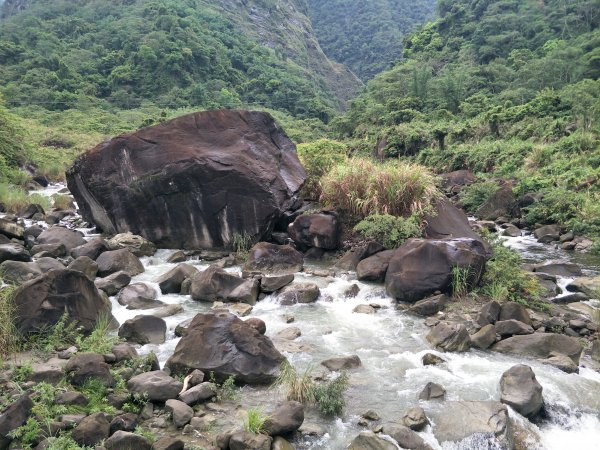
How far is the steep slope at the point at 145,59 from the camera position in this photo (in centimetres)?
6675

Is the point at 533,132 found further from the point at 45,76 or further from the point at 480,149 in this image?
the point at 45,76

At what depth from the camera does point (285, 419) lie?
5.81m

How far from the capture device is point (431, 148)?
37.7 m

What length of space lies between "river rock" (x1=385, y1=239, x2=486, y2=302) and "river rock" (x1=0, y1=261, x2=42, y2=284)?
7.25 meters

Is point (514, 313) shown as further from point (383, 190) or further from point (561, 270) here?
point (383, 190)

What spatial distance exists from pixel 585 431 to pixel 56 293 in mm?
7696

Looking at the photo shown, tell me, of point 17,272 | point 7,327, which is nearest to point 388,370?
point 7,327

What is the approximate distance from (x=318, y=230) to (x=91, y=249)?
5.89m

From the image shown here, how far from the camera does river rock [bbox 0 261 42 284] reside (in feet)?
32.9

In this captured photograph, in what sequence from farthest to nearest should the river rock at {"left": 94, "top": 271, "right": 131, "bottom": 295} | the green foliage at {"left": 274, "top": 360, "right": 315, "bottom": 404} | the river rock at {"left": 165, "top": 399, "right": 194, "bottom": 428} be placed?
1. the river rock at {"left": 94, "top": 271, "right": 131, "bottom": 295}
2. the green foliage at {"left": 274, "top": 360, "right": 315, "bottom": 404}
3. the river rock at {"left": 165, "top": 399, "right": 194, "bottom": 428}

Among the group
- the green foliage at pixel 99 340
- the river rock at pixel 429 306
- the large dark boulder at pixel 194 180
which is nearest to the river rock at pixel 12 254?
the large dark boulder at pixel 194 180

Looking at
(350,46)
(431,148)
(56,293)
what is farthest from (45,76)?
(350,46)

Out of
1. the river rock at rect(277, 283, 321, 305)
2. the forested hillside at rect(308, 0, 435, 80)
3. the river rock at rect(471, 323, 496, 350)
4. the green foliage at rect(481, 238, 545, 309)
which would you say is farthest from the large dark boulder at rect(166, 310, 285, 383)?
the forested hillside at rect(308, 0, 435, 80)

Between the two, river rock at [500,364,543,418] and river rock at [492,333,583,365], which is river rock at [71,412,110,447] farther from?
river rock at [492,333,583,365]
